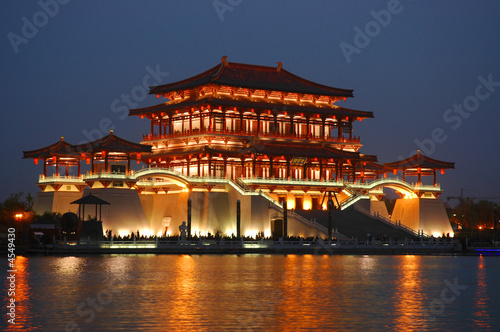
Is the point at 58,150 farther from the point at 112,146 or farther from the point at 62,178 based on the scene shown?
the point at 112,146

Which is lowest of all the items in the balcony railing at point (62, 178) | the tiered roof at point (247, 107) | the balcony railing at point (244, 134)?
the balcony railing at point (62, 178)

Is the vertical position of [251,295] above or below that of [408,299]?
above

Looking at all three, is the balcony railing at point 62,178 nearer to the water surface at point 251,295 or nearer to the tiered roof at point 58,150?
the tiered roof at point 58,150

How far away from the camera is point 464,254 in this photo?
→ 3034 inches

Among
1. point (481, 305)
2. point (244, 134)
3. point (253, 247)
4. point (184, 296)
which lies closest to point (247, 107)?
point (244, 134)

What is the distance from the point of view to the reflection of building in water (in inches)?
3152

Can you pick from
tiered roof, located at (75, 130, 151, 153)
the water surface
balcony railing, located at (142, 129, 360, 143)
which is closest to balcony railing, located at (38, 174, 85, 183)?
tiered roof, located at (75, 130, 151, 153)

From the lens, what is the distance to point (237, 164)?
8950 centimetres

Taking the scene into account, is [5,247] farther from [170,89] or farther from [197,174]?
[170,89]

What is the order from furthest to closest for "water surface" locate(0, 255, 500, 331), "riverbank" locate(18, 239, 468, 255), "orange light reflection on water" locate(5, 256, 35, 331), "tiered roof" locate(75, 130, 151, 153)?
"tiered roof" locate(75, 130, 151, 153)
"riverbank" locate(18, 239, 468, 255)
"water surface" locate(0, 255, 500, 331)
"orange light reflection on water" locate(5, 256, 35, 331)

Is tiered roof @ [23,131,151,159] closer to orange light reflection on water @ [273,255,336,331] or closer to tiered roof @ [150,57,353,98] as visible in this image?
tiered roof @ [150,57,353,98]

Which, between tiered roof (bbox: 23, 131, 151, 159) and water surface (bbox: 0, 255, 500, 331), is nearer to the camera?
water surface (bbox: 0, 255, 500, 331)

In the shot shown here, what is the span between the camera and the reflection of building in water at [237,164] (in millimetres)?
80062

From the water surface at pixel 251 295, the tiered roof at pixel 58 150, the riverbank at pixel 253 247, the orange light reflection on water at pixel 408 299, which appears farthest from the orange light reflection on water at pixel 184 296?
the tiered roof at pixel 58 150
